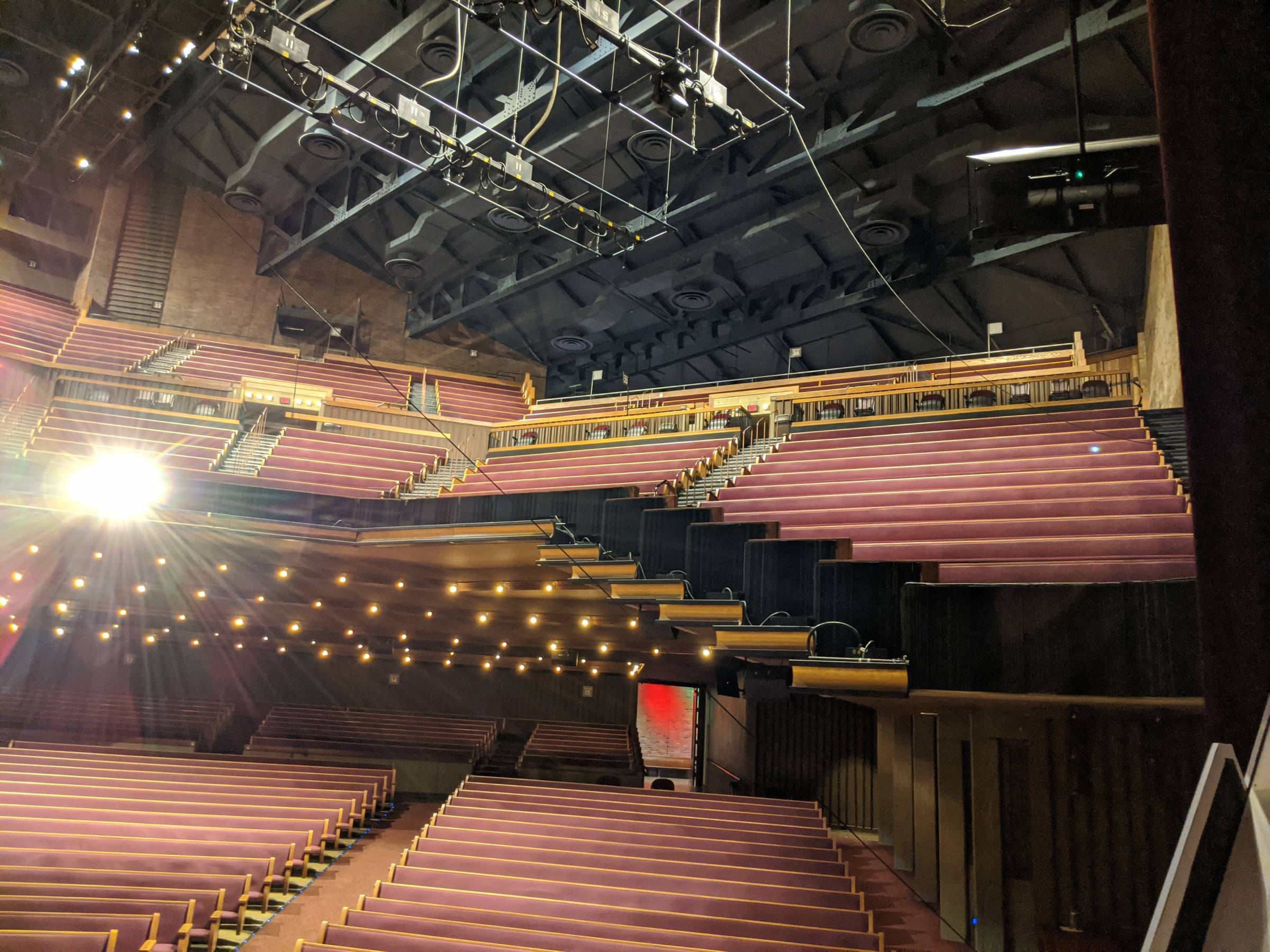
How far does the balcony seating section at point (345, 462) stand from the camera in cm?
872

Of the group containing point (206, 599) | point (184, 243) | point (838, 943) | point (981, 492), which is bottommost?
point (838, 943)

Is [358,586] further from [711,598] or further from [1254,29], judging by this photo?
[1254,29]

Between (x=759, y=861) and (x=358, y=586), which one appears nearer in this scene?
(x=759, y=861)

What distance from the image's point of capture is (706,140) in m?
9.47

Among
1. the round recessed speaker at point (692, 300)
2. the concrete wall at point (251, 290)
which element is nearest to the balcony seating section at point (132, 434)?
the concrete wall at point (251, 290)

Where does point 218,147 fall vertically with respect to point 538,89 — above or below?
above

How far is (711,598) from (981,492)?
6.87 ft

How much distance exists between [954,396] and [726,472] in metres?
3.02

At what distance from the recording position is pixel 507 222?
34.8 ft

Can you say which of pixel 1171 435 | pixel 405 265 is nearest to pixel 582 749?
pixel 1171 435

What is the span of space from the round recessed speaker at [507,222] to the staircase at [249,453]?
3.76 meters

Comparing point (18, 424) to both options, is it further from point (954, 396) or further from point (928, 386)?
point (954, 396)

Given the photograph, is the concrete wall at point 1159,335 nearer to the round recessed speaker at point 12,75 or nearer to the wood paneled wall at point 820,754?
the wood paneled wall at point 820,754

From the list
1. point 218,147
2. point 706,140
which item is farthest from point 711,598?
point 218,147
